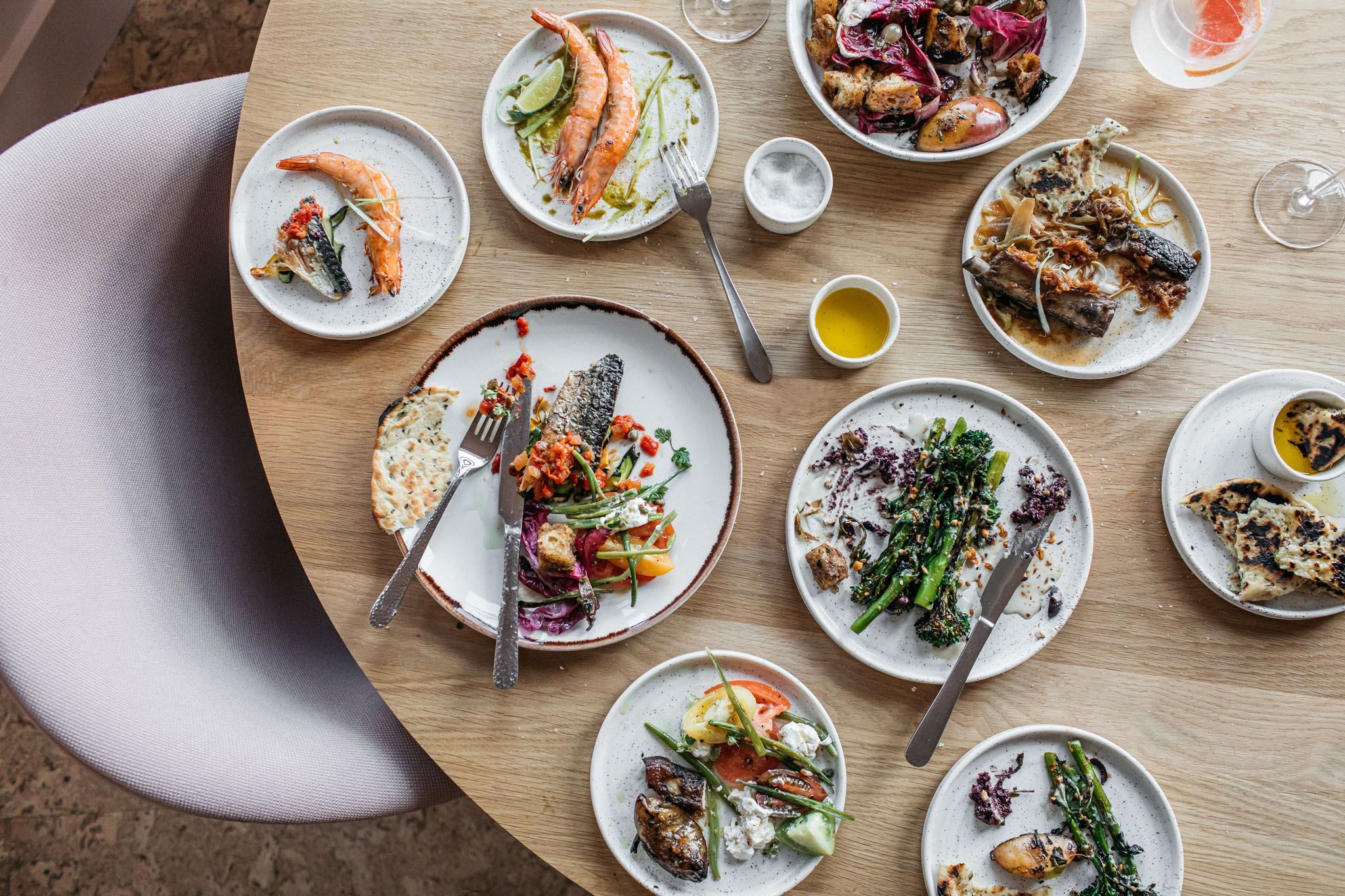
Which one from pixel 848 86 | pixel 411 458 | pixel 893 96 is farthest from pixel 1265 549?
pixel 411 458

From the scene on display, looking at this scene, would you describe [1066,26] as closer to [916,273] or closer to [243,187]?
[916,273]

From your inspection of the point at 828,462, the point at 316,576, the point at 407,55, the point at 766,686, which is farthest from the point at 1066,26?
the point at 316,576

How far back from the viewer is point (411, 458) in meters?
2.33

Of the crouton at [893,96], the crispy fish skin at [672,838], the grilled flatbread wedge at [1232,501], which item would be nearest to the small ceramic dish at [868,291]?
the crouton at [893,96]

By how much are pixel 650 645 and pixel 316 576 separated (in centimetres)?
99

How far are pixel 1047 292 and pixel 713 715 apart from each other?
1.50 meters

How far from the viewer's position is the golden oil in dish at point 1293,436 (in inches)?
91.1

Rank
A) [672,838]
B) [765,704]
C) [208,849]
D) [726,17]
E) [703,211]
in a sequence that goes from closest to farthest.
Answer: [672,838] → [765,704] → [703,211] → [726,17] → [208,849]

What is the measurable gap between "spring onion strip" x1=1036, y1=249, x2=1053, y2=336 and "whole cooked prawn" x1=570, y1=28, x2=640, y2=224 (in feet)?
4.04

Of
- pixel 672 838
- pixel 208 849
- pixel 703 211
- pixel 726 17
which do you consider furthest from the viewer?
pixel 208 849

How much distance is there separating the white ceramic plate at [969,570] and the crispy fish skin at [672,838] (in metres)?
0.64

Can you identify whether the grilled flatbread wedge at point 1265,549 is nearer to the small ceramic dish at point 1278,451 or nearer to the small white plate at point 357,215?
the small ceramic dish at point 1278,451

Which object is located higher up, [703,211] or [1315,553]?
[703,211]

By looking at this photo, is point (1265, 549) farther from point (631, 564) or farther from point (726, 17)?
point (726, 17)
